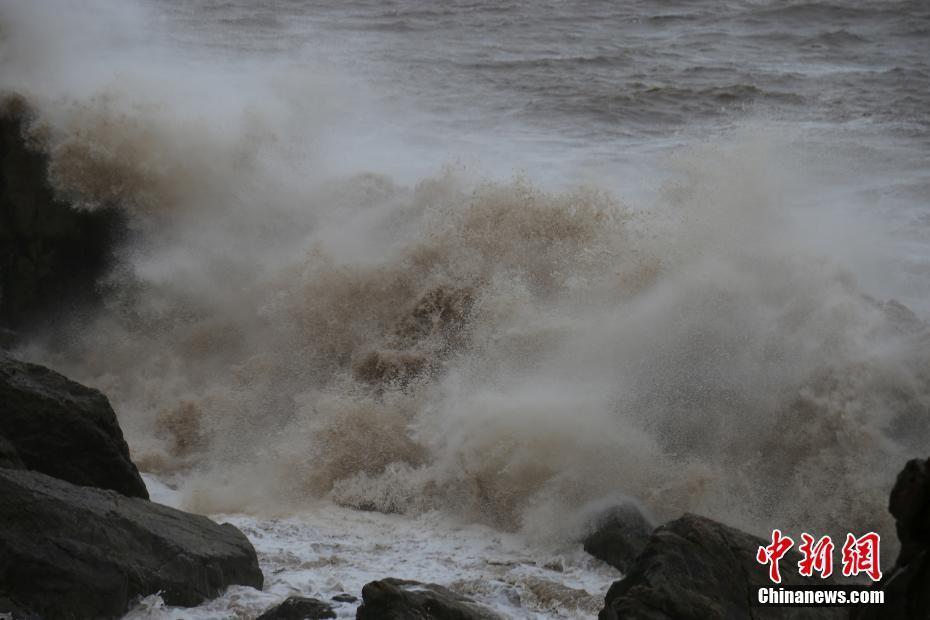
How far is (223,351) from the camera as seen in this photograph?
7691 mm

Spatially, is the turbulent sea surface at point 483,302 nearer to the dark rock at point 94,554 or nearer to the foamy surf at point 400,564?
the foamy surf at point 400,564

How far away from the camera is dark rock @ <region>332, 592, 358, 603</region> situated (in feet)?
14.5

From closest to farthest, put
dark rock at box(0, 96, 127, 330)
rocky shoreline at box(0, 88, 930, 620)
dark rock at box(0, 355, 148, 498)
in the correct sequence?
rocky shoreline at box(0, 88, 930, 620)
dark rock at box(0, 355, 148, 498)
dark rock at box(0, 96, 127, 330)

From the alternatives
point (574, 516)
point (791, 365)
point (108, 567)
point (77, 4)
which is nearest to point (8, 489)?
point (108, 567)

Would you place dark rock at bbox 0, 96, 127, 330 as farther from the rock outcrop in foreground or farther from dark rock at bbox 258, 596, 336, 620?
dark rock at bbox 258, 596, 336, 620

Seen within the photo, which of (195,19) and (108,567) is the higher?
(195,19)

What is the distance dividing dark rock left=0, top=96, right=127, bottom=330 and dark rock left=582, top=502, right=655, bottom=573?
4.90 metres

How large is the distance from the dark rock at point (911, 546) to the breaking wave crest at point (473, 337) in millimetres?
2494

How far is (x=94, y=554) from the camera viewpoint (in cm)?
399

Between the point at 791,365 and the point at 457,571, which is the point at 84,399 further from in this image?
the point at 791,365

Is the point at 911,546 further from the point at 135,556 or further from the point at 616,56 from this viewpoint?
the point at 616,56

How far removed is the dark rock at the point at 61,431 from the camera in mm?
4672

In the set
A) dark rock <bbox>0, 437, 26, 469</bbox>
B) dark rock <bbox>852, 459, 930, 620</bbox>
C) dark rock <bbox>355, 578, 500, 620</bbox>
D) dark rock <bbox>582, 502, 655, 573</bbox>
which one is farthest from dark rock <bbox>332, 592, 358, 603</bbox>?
dark rock <bbox>852, 459, 930, 620</bbox>

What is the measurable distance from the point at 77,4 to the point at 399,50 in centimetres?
435
